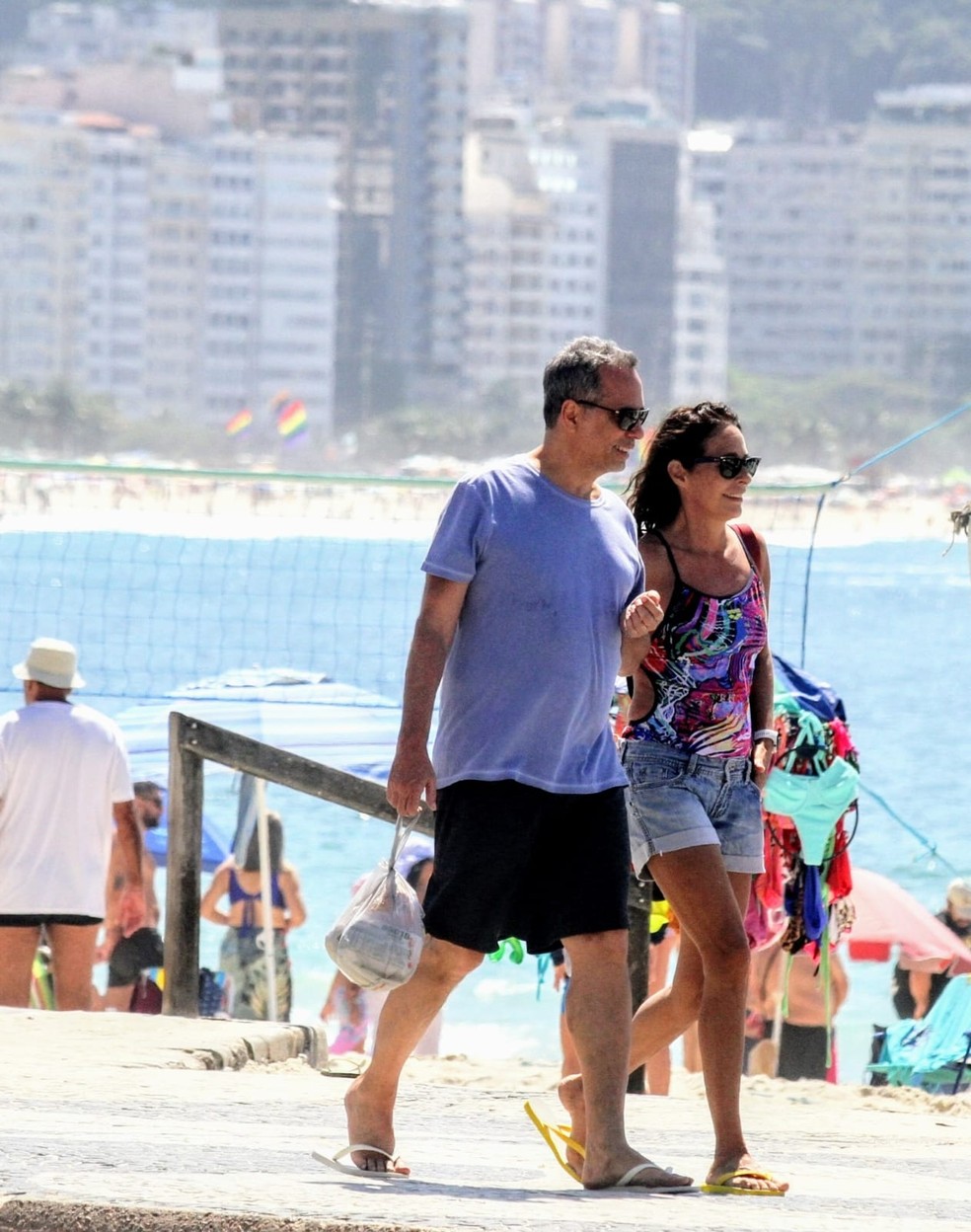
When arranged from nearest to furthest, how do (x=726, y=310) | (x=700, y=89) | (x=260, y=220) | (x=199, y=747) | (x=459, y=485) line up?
(x=459, y=485)
(x=199, y=747)
(x=260, y=220)
(x=726, y=310)
(x=700, y=89)

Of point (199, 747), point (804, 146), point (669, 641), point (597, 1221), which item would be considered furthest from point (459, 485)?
point (804, 146)

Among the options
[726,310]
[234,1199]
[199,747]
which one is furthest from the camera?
[726,310]

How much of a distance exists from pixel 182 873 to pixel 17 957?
1026 mm

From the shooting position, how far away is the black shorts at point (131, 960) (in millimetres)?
8422

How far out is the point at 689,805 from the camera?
12.8ft

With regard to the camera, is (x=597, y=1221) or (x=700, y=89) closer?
(x=597, y=1221)

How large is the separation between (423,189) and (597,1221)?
12578 centimetres

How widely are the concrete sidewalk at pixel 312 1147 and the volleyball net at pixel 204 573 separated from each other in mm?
2410

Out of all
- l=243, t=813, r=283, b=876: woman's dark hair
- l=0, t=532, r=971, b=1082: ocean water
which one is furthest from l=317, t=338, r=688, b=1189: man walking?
l=243, t=813, r=283, b=876: woman's dark hair

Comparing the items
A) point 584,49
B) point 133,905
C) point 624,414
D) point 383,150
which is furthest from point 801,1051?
point 584,49

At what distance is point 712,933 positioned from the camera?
12.6 feet

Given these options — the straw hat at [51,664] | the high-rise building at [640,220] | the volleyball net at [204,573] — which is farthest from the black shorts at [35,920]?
the high-rise building at [640,220]

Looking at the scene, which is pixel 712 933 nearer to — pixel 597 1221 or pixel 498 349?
pixel 597 1221

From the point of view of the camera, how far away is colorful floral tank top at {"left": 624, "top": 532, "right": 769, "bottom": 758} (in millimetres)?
3959
